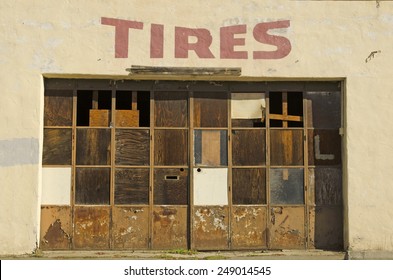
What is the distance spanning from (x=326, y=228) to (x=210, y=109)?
125 inches

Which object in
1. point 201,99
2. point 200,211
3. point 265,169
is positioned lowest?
point 200,211

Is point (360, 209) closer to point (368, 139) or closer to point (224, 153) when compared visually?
point (368, 139)

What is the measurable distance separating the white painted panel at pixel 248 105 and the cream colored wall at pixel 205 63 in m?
0.46

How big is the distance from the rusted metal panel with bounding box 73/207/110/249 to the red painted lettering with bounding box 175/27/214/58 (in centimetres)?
328

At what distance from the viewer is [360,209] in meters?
10.9

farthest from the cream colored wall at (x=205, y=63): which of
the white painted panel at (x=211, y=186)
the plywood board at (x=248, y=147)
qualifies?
the white painted panel at (x=211, y=186)

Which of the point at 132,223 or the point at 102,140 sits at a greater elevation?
the point at 102,140

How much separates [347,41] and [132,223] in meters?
5.30

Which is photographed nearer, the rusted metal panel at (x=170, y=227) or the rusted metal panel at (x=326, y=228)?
the rusted metal panel at (x=170, y=227)

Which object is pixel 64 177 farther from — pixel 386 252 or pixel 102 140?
pixel 386 252

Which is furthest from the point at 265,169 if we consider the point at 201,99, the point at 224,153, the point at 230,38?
the point at 230,38

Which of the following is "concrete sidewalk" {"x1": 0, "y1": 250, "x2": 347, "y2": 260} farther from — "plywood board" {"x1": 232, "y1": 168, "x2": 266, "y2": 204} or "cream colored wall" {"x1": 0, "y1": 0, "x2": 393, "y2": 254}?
"plywood board" {"x1": 232, "y1": 168, "x2": 266, "y2": 204}

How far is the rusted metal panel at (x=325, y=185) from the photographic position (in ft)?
36.9

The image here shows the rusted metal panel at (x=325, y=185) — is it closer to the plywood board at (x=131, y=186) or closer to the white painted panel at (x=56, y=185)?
the plywood board at (x=131, y=186)
